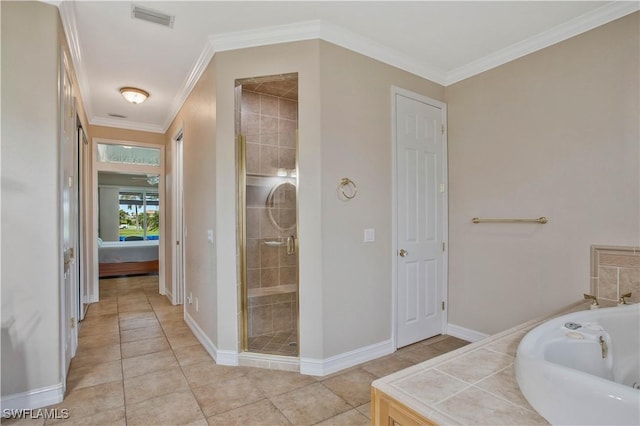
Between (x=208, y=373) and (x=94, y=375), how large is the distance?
→ 88cm

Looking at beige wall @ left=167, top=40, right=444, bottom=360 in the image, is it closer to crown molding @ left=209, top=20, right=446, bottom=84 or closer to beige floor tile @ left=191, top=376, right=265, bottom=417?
crown molding @ left=209, top=20, right=446, bottom=84

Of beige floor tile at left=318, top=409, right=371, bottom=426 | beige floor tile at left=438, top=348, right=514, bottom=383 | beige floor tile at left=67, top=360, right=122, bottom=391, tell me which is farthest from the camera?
beige floor tile at left=67, top=360, right=122, bottom=391

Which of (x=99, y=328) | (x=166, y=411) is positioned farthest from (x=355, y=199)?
(x=99, y=328)

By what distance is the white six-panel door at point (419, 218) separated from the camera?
2979mm

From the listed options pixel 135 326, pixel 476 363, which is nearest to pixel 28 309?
pixel 135 326

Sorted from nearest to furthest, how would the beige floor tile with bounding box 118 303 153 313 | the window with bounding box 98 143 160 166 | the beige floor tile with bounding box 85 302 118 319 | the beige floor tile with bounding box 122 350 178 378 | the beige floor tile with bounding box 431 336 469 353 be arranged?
the beige floor tile with bounding box 122 350 178 378 < the beige floor tile with bounding box 431 336 469 353 < the beige floor tile with bounding box 85 302 118 319 < the beige floor tile with bounding box 118 303 153 313 < the window with bounding box 98 143 160 166

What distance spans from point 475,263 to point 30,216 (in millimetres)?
3516

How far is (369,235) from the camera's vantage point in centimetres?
276

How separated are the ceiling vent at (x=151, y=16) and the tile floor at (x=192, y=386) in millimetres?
2687

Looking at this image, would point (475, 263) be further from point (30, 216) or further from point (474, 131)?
point (30, 216)

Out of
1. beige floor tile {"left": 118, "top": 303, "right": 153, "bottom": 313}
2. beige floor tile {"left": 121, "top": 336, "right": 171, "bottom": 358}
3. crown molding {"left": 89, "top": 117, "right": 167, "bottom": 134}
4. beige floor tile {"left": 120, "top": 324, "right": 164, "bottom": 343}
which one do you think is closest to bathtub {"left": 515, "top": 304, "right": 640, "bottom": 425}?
beige floor tile {"left": 121, "top": 336, "right": 171, "bottom": 358}

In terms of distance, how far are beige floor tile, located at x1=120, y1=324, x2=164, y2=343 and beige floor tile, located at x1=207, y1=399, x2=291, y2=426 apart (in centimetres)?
177

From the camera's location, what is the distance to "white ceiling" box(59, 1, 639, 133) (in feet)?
7.43

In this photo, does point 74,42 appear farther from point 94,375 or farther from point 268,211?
point 94,375
